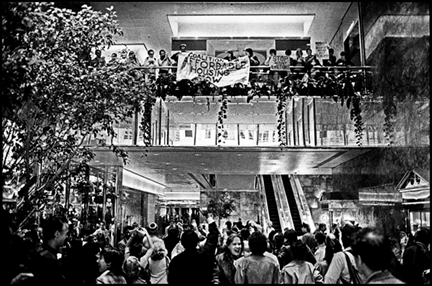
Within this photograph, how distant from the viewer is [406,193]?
341 inches

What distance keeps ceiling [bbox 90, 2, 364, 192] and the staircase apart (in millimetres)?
3457

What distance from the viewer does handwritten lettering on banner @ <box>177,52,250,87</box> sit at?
9.43 m

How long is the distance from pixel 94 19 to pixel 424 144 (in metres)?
5.55

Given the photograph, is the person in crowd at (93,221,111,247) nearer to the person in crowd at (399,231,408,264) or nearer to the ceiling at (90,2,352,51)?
the person in crowd at (399,231,408,264)

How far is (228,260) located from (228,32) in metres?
14.2

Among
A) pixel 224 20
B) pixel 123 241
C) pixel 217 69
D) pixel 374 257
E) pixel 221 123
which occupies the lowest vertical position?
pixel 123 241

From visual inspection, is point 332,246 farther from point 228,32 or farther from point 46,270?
point 228,32

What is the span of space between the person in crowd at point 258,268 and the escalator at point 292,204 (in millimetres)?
14458

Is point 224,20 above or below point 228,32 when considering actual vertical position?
above

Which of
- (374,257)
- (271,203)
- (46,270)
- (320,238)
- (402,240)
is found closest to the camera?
(374,257)

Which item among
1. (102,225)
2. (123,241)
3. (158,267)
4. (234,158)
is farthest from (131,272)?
(234,158)

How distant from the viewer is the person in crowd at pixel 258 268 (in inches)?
166

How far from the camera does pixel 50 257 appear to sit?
11.7 feet

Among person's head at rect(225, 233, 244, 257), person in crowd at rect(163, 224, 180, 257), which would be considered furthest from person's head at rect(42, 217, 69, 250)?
person in crowd at rect(163, 224, 180, 257)
